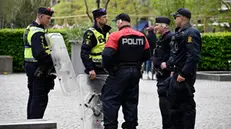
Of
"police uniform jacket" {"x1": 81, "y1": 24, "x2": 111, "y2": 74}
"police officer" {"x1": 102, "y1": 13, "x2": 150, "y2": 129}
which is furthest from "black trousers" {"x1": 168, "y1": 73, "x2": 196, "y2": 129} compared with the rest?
"police uniform jacket" {"x1": 81, "y1": 24, "x2": 111, "y2": 74}

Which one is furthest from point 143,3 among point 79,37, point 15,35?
point 79,37

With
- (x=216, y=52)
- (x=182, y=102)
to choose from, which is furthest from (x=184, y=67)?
(x=216, y=52)

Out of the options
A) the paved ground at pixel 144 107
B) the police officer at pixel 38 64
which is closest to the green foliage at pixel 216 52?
the paved ground at pixel 144 107

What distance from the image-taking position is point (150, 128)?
991cm

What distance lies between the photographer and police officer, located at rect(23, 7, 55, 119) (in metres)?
8.59

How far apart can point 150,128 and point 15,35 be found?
16.2 m

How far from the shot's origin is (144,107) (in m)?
12.8

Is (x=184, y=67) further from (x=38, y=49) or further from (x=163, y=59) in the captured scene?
(x=38, y=49)

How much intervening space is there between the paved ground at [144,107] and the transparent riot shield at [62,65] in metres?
0.64

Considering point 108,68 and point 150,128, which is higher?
point 108,68

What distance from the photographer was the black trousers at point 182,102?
27.7ft

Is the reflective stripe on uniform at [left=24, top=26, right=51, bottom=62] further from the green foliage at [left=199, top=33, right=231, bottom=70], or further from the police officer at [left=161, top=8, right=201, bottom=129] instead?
the green foliage at [left=199, top=33, right=231, bottom=70]

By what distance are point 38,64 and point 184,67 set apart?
2.13m

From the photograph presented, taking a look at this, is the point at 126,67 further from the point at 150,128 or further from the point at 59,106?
the point at 59,106
